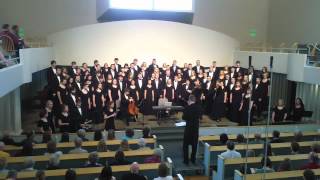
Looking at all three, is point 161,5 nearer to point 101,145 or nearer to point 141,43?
point 141,43

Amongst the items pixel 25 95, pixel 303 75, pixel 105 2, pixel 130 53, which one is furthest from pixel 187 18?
pixel 25 95

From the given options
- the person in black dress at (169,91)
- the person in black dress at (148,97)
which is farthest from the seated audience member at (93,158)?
the person in black dress at (169,91)

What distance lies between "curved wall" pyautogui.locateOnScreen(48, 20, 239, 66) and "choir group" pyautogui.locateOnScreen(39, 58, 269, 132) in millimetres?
2513

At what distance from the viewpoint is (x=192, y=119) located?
769cm

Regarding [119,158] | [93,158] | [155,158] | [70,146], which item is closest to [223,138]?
[155,158]

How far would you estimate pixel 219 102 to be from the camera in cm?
1171

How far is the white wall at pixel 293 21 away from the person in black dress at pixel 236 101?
441 cm

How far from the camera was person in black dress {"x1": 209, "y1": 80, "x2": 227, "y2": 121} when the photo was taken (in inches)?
462

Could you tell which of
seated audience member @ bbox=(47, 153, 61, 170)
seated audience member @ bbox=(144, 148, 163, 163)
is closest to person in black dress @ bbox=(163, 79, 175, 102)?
seated audience member @ bbox=(144, 148, 163, 163)

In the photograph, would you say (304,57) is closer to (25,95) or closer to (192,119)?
(192,119)

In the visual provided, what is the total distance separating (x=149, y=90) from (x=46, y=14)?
20.5 feet

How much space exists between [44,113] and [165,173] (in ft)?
14.5

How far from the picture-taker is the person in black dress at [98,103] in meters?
10.8

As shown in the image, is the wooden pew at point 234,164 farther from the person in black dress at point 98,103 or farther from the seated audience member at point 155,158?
the person in black dress at point 98,103
